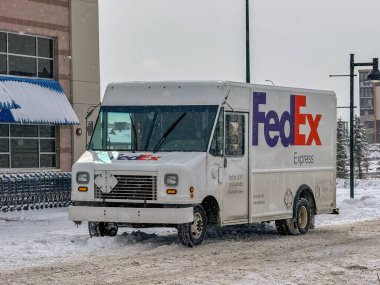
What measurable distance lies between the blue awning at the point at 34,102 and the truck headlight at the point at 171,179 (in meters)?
12.3

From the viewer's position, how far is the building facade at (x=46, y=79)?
28.9 m

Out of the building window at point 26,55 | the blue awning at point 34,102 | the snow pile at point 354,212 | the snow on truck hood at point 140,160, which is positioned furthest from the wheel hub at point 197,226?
the building window at point 26,55

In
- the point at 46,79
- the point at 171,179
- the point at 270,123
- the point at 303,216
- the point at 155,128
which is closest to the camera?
the point at 171,179

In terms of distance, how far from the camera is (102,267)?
13773 mm

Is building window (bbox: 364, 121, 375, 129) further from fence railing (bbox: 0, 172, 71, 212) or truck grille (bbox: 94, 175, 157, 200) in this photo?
truck grille (bbox: 94, 175, 157, 200)

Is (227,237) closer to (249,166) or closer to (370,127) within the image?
(249,166)

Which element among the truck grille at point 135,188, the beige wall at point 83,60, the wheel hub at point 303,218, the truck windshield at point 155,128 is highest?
the beige wall at point 83,60

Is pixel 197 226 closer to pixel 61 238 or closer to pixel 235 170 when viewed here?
pixel 235 170

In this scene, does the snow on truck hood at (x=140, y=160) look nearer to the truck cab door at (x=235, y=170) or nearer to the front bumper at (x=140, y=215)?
the front bumper at (x=140, y=215)

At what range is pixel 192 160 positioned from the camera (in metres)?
16.2

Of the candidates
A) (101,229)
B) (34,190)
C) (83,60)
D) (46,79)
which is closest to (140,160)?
(101,229)

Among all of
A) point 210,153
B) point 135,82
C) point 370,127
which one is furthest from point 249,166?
point 370,127

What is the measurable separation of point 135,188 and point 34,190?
12.1 meters

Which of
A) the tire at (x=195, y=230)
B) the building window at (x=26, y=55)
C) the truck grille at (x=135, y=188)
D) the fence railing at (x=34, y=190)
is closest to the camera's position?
the truck grille at (x=135, y=188)
